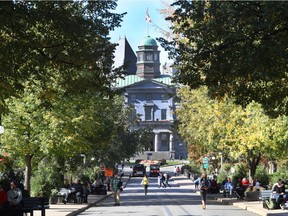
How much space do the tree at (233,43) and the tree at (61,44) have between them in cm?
219

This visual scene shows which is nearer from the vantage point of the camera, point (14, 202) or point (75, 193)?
point (14, 202)

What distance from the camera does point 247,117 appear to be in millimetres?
38250

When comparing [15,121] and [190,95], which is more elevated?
[190,95]

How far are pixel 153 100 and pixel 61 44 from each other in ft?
467

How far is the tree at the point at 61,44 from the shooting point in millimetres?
16359

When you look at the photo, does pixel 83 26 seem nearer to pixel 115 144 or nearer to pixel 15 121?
pixel 15 121

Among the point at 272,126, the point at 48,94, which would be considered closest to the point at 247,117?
the point at 272,126

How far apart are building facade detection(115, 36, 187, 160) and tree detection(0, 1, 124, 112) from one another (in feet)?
438

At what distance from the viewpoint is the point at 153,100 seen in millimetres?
160500

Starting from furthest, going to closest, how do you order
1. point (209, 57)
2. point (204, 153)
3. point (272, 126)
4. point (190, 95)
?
point (204, 153) < point (190, 95) < point (272, 126) < point (209, 57)

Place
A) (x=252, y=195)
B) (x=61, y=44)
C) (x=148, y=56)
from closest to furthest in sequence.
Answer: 1. (x=61, y=44)
2. (x=252, y=195)
3. (x=148, y=56)

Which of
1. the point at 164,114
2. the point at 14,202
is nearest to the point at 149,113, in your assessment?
the point at 164,114

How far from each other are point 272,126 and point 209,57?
15.5 m

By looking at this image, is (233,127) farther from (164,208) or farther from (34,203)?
(34,203)
